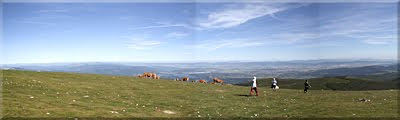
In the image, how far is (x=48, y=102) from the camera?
22.9m

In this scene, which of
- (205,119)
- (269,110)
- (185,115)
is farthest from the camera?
(269,110)

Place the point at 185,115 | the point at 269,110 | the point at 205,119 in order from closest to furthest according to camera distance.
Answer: the point at 205,119 < the point at 185,115 < the point at 269,110

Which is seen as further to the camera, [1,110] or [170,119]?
[170,119]

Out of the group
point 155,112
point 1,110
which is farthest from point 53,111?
point 155,112

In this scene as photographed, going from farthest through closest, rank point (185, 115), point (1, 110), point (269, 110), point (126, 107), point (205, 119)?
point (269, 110), point (126, 107), point (185, 115), point (205, 119), point (1, 110)

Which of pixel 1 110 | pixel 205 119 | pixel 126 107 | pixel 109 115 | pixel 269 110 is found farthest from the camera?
pixel 269 110

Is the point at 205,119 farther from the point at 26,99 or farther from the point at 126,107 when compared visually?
the point at 26,99

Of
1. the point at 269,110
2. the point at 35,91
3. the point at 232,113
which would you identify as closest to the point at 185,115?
the point at 232,113

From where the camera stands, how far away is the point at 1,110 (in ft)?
60.3

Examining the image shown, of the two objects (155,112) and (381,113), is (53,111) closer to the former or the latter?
(155,112)

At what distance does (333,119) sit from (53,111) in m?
20.2

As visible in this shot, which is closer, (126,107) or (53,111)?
(53,111)

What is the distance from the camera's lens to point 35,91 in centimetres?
2783

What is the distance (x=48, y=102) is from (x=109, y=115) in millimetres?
6389
